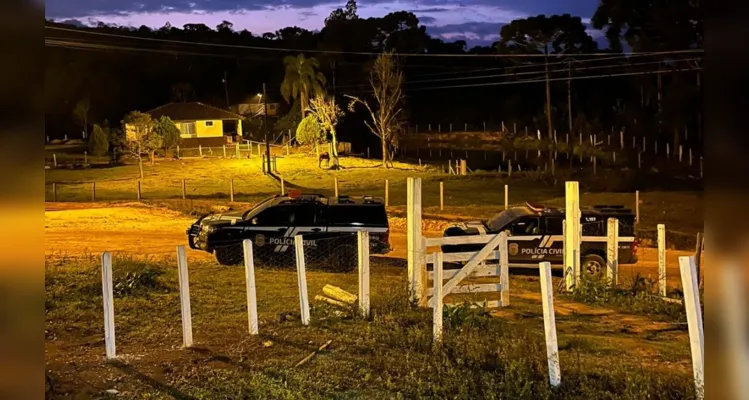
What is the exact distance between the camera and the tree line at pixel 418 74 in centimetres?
5112

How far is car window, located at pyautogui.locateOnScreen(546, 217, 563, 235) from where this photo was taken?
1529 cm

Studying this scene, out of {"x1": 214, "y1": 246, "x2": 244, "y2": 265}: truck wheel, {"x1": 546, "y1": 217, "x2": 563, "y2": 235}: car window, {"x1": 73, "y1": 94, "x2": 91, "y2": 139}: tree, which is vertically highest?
{"x1": 73, "y1": 94, "x2": 91, "y2": 139}: tree

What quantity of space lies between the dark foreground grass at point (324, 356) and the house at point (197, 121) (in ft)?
178

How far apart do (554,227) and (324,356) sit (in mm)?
8882

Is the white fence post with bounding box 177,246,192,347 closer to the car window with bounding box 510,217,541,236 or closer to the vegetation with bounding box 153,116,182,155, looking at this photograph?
the car window with bounding box 510,217,541,236

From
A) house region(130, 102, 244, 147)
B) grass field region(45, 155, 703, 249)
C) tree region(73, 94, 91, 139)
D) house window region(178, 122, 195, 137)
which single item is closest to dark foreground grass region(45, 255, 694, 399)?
grass field region(45, 155, 703, 249)

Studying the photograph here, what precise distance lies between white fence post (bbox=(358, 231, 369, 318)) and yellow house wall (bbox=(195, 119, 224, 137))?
5749 cm

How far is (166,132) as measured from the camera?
50.9 m

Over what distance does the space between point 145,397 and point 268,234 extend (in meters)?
10.1

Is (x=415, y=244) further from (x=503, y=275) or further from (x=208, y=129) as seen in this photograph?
(x=208, y=129)

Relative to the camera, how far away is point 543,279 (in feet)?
22.9

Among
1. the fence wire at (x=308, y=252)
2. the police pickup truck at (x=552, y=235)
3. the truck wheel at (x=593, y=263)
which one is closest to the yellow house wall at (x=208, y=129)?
the fence wire at (x=308, y=252)

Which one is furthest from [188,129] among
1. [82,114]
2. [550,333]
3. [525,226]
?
[550,333]
